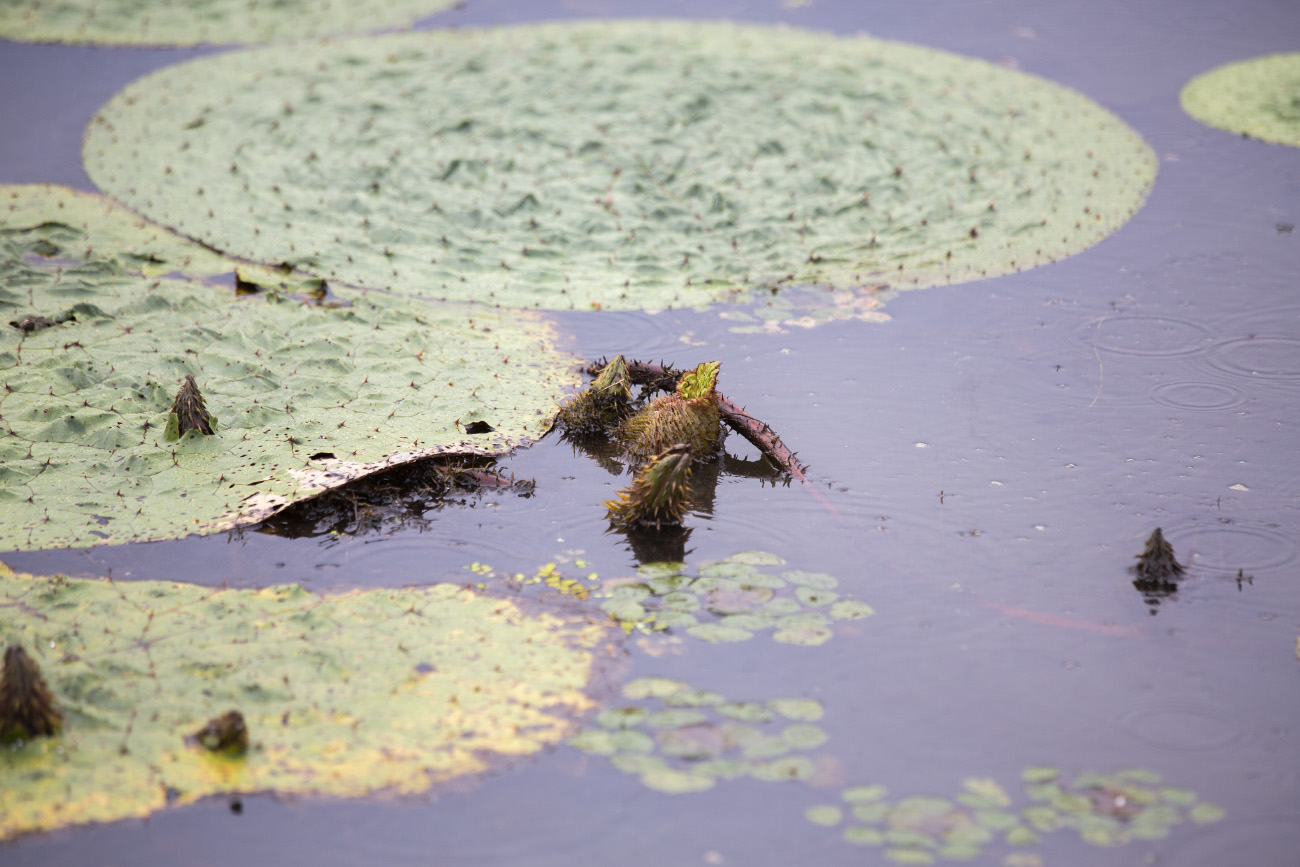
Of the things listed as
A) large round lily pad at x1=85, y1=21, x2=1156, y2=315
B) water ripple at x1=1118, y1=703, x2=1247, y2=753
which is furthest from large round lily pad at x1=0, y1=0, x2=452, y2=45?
water ripple at x1=1118, y1=703, x2=1247, y2=753

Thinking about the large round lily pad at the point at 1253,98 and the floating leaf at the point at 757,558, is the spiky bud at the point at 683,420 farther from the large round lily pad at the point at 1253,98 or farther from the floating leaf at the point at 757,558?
the large round lily pad at the point at 1253,98

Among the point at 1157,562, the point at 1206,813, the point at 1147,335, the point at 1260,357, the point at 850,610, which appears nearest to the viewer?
the point at 1206,813

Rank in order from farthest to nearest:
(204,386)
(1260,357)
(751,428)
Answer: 1. (1260,357)
2. (204,386)
3. (751,428)

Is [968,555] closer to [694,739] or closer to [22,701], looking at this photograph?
[694,739]

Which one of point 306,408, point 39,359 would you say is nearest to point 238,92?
point 39,359

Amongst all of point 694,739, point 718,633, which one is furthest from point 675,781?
point 718,633

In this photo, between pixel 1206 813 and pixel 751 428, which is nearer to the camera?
pixel 1206 813

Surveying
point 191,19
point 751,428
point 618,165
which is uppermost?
point 191,19
